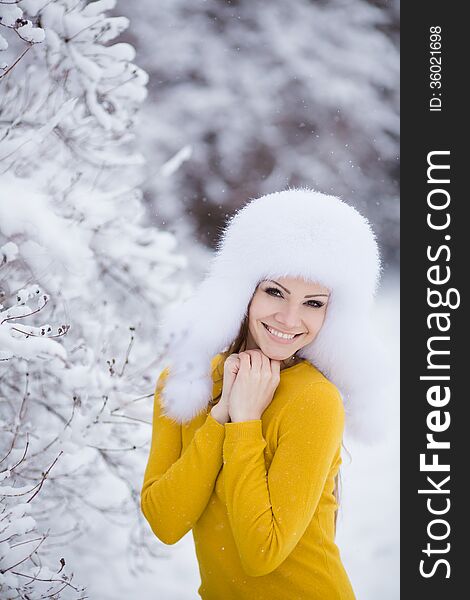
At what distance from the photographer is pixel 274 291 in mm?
1424

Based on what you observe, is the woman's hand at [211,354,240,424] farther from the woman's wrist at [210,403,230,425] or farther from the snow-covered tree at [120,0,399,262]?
the snow-covered tree at [120,0,399,262]

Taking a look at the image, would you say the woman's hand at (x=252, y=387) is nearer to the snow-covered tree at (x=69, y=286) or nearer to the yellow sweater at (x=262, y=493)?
the yellow sweater at (x=262, y=493)

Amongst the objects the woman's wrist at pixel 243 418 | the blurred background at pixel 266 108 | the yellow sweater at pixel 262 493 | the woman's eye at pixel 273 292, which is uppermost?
the blurred background at pixel 266 108

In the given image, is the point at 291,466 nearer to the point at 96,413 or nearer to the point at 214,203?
the point at 96,413

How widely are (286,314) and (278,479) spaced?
32 cm

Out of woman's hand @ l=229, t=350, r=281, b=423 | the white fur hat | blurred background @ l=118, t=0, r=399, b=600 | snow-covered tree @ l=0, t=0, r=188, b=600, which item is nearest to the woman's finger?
woman's hand @ l=229, t=350, r=281, b=423

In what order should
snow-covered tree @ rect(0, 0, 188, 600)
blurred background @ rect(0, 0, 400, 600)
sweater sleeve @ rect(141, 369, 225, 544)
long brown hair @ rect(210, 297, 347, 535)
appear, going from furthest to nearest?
1. blurred background @ rect(0, 0, 400, 600)
2. snow-covered tree @ rect(0, 0, 188, 600)
3. long brown hair @ rect(210, 297, 347, 535)
4. sweater sleeve @ rect(141, 369, 225, 544)

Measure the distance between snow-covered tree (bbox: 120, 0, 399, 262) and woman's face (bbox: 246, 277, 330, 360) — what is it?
15.0 ft

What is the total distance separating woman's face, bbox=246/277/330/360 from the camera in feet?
4.55

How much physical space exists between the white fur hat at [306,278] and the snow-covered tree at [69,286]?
39 centimetres

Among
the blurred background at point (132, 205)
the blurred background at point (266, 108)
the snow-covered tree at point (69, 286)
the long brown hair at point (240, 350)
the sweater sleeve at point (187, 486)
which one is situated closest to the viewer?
the sweater sleeve at point (187, 486)

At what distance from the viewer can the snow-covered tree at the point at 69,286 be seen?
2.04m

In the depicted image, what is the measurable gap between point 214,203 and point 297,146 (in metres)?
0.94

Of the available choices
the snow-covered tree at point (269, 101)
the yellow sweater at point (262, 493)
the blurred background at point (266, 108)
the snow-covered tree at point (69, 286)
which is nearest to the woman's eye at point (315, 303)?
the yellow sweater at point (262, 493)
